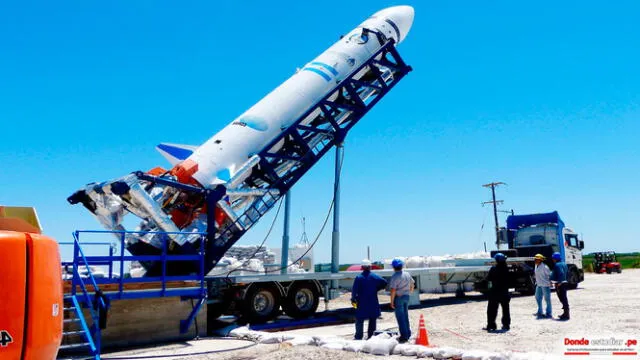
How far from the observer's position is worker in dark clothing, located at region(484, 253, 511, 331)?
10.0m

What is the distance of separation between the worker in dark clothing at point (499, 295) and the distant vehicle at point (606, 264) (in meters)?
31.9

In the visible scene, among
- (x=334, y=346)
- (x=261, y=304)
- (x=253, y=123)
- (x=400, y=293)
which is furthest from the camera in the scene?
(x=253, y=123)

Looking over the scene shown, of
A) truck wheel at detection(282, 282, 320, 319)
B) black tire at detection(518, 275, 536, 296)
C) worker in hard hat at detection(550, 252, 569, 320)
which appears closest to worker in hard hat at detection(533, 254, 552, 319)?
worker in hard hat at detection(550, 252, 569, 320)

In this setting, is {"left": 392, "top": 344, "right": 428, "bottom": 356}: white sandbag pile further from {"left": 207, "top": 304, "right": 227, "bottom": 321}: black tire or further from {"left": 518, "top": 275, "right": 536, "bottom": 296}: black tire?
{"left": 518, "top": 275, "right": 536, "bottom": 296}: black tire

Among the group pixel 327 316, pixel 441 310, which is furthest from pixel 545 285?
pixel 327 316

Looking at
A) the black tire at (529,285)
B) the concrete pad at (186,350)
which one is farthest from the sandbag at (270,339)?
the black tire at (529,285)

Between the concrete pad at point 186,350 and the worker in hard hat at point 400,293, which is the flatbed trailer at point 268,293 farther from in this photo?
the worker in hard hat at point 400,293

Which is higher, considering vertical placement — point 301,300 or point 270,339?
point 301,300

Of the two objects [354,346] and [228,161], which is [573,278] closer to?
[228,161]

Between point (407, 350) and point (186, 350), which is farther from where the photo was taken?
point (186, 350)

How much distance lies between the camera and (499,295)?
1021cm

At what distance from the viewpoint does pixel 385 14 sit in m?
15.3

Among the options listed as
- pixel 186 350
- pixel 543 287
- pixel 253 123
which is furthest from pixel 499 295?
pixel 253 123

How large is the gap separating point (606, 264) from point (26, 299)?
1629 inches
